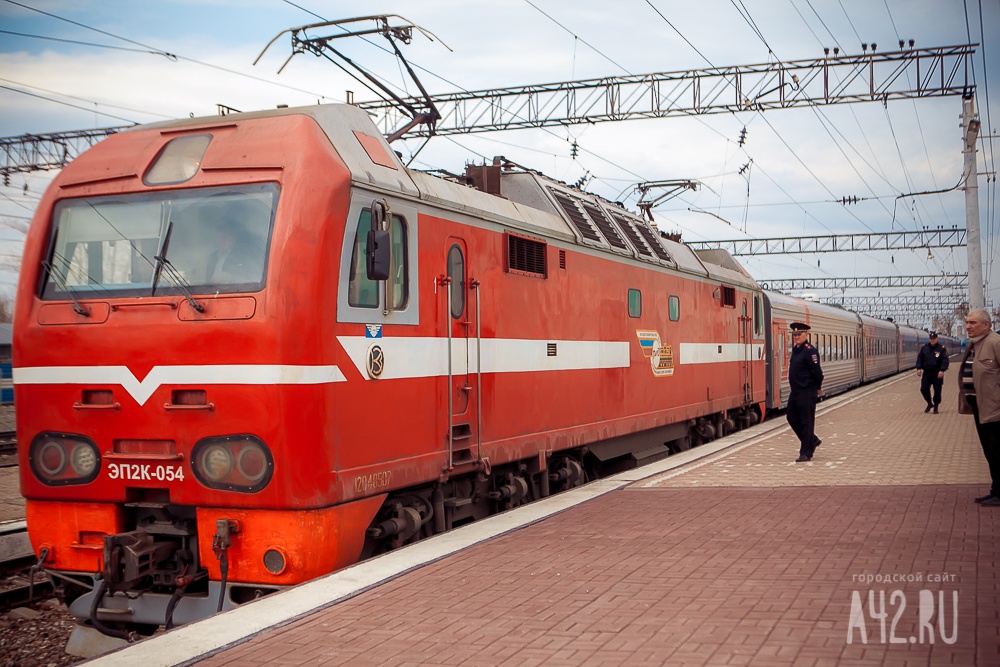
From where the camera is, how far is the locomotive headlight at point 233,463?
631 centimetres

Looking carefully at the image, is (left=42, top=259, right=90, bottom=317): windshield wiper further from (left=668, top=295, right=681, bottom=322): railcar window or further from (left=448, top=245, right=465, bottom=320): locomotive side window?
(left=668, top=295, right=681, bottom=322): railcar window

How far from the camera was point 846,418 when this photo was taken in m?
20.9

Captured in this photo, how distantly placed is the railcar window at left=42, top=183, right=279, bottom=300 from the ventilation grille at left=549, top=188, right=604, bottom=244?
508cm

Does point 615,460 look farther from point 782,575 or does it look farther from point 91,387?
point 91,387

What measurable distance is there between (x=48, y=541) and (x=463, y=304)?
3.75 metres

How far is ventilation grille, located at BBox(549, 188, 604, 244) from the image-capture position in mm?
11102

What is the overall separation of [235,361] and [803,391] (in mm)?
9231

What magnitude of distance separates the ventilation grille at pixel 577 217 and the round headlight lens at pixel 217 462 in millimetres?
5750

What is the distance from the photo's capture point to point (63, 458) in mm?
6840

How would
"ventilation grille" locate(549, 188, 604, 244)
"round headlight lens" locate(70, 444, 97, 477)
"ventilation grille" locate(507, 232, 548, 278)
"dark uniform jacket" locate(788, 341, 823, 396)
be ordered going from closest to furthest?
"round headlight lens" locate(70, 444, 97, 477), "ventilation grille" locate(507, 232, 548, 278), "ventilation grille" locate(549, 188, 604, 244), "dark uniform jacket" locate(788, 341, 823, 396)

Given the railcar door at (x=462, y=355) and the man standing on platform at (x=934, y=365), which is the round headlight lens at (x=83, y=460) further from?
the man standing on platform at (x=934, y=365)

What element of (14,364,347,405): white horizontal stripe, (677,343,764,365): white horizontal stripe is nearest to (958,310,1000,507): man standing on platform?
(677,343,764,365): white horizontal stripe

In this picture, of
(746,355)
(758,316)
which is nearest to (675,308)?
(746,355)

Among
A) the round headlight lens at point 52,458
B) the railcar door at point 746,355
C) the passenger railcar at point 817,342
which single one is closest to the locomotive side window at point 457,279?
the round headlight lens at point 52,458
